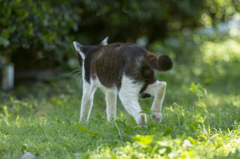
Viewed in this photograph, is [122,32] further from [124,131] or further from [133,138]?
[133,138]

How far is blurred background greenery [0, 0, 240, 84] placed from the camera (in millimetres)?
5367

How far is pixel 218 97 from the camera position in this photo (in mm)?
5352

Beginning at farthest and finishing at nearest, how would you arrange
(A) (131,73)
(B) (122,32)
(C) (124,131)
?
(B) (122,32) < (A) (131,73) < (C) (124,131)

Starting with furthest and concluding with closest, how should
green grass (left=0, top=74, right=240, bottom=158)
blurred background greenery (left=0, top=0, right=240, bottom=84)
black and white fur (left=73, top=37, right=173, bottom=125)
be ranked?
blurred background greenery (left=0, top=0, right=240, bottom=84) < black and white fur (left=73, top=37, right=173, bottom=125) < green grass (left=0, top=74, right=240, bottom=158)

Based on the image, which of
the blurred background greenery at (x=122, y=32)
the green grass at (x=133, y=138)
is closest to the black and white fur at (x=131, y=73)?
the green grass at (x=133, y=138)

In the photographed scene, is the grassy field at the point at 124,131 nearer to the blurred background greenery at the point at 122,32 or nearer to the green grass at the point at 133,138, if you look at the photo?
the green grass at the point at 133,138

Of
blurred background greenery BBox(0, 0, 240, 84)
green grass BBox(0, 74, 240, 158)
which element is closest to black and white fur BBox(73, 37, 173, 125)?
green grass BBox(0, 74, 240, 158)

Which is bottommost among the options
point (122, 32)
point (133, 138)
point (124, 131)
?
point (124, 131)

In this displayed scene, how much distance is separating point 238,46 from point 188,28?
2382 mm

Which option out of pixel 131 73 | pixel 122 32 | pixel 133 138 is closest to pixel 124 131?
pixel 133 138

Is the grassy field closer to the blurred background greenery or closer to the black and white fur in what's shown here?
the black and white fur

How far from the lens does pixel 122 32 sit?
9.05 meters

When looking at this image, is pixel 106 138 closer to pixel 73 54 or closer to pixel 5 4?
pixel 5 4

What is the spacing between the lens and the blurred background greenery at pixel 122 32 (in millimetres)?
5367
